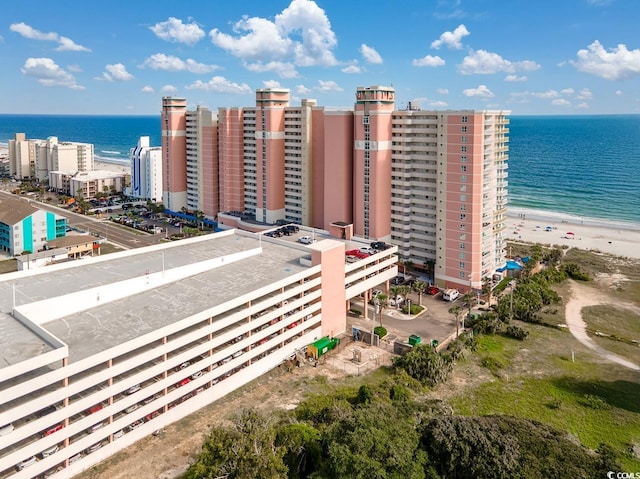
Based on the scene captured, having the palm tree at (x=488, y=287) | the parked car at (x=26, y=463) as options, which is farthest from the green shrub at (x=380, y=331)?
the parked car at (x=26, y=463)

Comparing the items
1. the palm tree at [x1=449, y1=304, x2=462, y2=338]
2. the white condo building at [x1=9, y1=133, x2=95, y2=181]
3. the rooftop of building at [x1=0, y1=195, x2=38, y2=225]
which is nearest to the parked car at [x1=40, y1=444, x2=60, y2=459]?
the palm tree at [x1=449, y1=304, x2=462, y2=338]

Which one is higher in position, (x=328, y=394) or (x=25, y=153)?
(x=25, y=153)

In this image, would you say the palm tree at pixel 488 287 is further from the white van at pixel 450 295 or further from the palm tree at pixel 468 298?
the white van at pixel 450 295

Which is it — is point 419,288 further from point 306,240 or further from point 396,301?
point 306,240

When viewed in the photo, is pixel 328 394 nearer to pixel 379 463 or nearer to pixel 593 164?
pixel 379 463

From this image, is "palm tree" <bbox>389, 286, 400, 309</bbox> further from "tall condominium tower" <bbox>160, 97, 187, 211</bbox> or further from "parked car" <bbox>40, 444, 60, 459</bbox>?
"tall condominium tower" <bbox>160, 97, 187, 211</bbox>

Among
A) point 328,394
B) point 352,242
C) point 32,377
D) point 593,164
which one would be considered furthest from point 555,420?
point 593,164

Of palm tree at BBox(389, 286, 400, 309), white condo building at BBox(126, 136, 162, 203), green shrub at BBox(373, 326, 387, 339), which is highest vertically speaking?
white condo building at BBox(126, 136, 162, 203)
